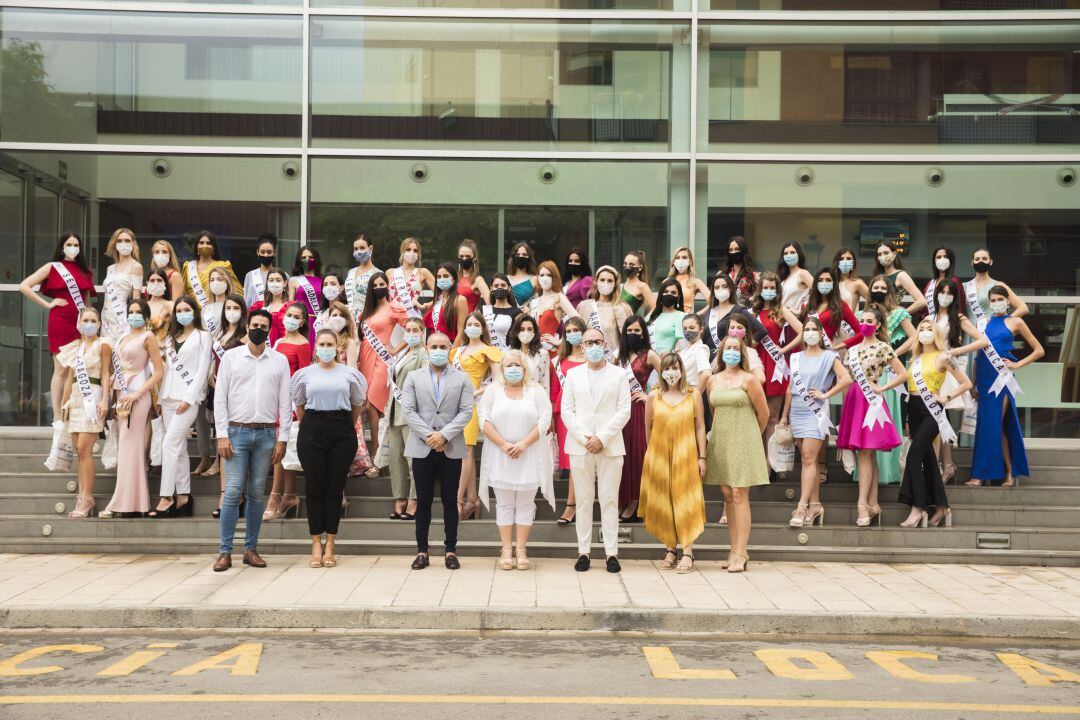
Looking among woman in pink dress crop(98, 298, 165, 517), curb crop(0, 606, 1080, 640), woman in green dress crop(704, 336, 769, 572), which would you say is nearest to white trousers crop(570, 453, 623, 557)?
woman in green dress crop(704, 336, 769, 572)

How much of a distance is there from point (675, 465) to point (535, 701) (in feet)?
14.9

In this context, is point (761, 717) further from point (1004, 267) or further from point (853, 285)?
point (1004, 267)

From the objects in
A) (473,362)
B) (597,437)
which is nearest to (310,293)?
(473,362)

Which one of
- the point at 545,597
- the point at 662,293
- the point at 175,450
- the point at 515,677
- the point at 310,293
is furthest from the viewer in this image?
the point at 310,293

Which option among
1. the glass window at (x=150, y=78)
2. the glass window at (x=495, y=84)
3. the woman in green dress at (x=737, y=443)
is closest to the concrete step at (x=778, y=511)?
the woman in green dress at (x=737, y=443)

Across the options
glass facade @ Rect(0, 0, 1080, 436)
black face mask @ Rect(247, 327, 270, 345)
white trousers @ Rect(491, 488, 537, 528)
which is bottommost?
white trousers @ Rect(491, 488, 537, 528)

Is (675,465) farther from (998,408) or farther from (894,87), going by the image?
(894,87)

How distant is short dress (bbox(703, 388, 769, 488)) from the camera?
37.0 ft

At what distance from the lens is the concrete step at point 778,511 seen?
12469 millimetres

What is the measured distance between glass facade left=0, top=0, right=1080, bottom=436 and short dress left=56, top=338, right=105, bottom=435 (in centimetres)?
423

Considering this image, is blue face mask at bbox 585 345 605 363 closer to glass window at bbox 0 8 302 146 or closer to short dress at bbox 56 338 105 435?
short dress at bbox 56 338 105 435

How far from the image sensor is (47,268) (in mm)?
13508

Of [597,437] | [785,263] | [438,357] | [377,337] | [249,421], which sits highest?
[785,263]

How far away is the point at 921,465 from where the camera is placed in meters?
12.1
